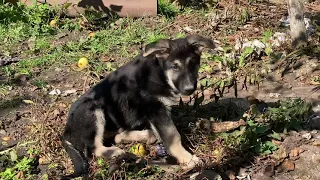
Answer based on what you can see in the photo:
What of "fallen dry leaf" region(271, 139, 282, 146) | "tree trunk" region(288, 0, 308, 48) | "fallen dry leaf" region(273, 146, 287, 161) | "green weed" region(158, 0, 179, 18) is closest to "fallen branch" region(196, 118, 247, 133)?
"fallen dry leaf" region(271, 139, 282, 146)

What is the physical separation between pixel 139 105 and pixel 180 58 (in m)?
A: 0.60

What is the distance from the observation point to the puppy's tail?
4410 millimetres

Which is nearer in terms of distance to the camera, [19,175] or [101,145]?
[19,175]

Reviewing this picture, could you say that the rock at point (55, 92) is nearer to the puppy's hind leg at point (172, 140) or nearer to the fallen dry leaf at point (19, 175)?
the fallen dry leaf at point (19, 175)

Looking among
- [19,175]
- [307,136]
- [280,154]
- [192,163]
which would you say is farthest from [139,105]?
[307,136]

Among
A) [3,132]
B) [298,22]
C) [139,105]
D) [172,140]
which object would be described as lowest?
[3,132]

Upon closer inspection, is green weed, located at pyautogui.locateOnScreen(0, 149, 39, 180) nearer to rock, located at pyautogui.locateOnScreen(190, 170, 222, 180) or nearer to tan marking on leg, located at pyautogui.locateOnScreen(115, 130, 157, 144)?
tan marking on leg, located at pyautogui.locateOnScreen(115, 130, 157, 144)

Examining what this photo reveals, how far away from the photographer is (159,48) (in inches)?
181

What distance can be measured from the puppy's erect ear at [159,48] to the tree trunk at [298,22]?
8.82ft

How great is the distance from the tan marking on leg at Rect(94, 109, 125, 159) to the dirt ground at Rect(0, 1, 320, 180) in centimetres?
31

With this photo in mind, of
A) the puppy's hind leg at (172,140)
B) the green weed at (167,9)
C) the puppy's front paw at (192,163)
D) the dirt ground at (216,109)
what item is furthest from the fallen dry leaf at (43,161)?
the green weed at (167,9)

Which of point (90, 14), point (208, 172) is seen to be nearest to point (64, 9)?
point (90, 14)

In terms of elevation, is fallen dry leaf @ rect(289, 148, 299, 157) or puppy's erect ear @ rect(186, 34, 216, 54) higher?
puppy's erect ear @ rect(186, 34, 216, 54)

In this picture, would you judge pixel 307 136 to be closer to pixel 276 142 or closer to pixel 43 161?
pixel 276 142
